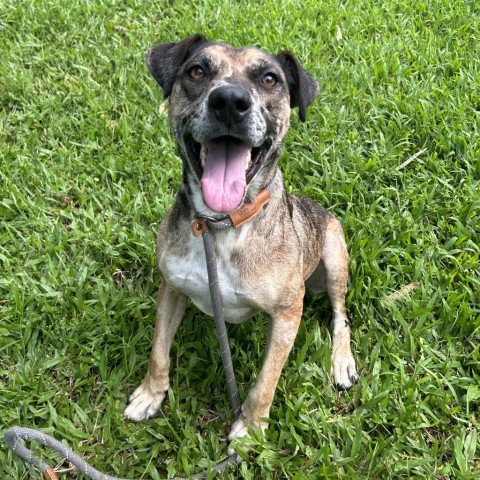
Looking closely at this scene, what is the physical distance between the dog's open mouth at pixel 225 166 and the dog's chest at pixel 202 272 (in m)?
0.38

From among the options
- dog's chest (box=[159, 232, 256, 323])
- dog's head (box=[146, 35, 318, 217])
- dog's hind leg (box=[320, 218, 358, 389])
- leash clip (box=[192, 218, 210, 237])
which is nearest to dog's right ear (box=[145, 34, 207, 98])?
dog's head (box=[146, 35, 318, 217])

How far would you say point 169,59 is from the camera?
321cm

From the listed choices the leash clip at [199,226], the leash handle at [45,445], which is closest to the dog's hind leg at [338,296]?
the leash clip at [199,226]

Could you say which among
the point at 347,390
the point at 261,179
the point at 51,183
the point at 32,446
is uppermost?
the point at 261,179

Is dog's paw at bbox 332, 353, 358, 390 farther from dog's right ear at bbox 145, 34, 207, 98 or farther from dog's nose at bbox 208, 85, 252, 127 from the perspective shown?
dog's right ear at bbox 145, 34, 207, 98

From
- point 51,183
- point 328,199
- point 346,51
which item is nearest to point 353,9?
point 346,51

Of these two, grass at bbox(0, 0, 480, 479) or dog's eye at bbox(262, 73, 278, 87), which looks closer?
dog's eye at bbox(262, 73, 278, 87)

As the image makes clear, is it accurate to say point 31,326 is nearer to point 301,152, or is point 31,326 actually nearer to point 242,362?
point 242,362

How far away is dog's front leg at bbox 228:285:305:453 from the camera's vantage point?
10.9 feet

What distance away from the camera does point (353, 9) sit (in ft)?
21.3

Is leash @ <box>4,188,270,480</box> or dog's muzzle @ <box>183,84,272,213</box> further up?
dog's muzzle @ <box>183,84,272,213</box>

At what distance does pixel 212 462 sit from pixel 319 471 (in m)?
0.64

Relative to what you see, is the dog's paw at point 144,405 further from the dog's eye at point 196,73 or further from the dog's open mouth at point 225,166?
the dog's eye at point 196,73

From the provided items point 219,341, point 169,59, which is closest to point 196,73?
point 169,59
